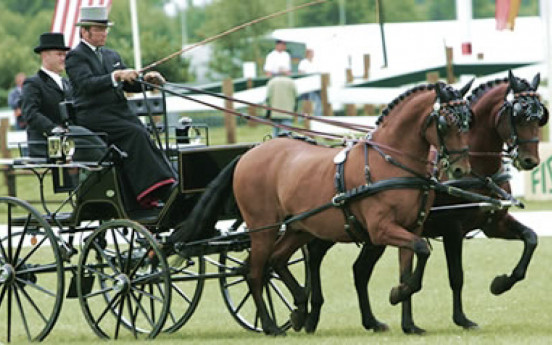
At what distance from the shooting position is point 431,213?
10516mm

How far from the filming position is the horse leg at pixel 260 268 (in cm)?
1067

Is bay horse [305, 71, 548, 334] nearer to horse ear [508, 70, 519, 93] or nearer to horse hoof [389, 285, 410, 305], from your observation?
horse ear [508, 70, 519, 93]

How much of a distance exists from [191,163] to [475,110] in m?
2.14

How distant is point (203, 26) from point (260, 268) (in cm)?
4701

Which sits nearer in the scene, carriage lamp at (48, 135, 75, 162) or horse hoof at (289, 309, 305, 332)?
horse hoof at (289, 309, 305, 332)

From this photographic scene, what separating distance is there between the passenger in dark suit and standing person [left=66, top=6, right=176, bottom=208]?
37cm

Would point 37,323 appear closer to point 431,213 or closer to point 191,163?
point 191,163

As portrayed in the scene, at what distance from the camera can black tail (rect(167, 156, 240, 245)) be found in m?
10.8

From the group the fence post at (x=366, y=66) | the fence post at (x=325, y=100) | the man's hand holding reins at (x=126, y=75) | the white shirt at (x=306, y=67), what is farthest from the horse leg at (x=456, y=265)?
the fence post at (x=366, y=66)

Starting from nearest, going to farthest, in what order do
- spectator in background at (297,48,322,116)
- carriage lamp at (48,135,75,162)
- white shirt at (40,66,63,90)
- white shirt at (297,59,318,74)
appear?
carriage lamp at (48,135,75,162) < white shirt at (40,66,63,90) < spectator in background at (297,48,322,116) < white shirt at (297,59,318,74)

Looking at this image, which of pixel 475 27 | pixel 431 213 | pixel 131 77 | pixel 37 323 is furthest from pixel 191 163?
pixel 475 27

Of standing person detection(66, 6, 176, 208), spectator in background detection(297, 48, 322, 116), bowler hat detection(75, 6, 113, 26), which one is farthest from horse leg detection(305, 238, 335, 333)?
spectator in background detection(297, 48, 322, 116)

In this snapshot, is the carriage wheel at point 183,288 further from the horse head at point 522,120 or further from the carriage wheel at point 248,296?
the horse head at point 522,120

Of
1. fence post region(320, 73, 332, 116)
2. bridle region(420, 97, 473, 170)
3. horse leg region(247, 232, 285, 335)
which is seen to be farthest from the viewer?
fence post region(320, 73, 332, 116)
